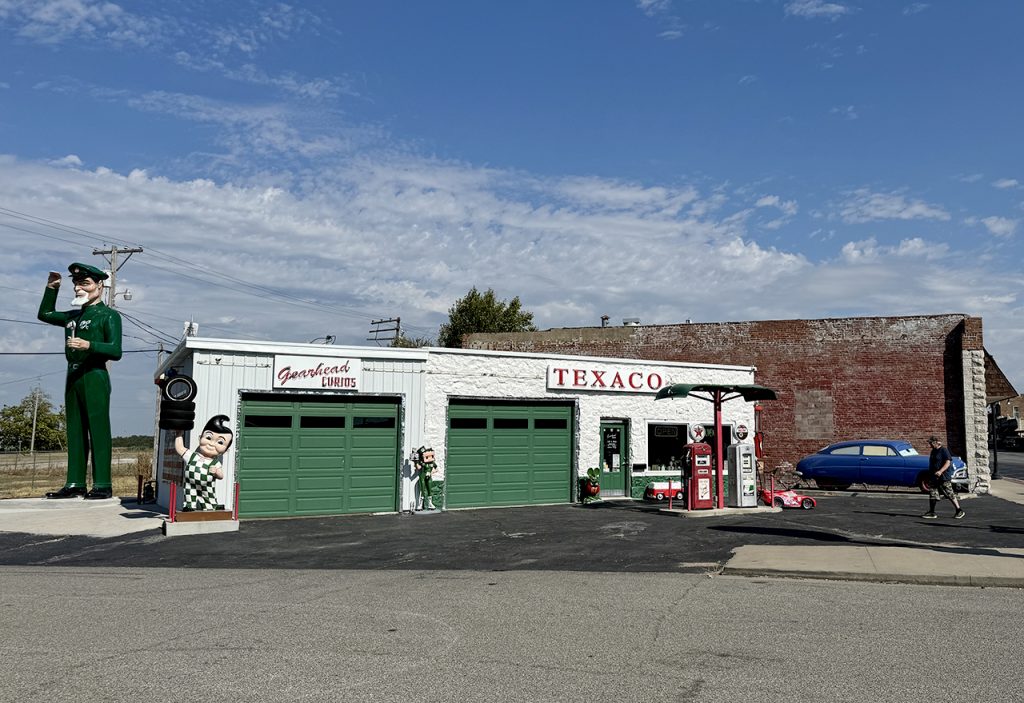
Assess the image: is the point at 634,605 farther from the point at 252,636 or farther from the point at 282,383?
the point at 282,383

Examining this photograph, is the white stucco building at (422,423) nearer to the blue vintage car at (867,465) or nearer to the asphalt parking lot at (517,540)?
the asphalt parking lot at (517,540)

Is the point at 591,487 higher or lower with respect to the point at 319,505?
higher

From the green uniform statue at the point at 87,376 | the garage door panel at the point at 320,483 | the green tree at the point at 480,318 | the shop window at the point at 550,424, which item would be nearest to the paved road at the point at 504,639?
the garage door panel at the point at 320,483

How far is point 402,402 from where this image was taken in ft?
66.5

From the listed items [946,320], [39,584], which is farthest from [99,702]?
[946,320]

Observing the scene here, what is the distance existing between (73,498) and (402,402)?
860 centimetres

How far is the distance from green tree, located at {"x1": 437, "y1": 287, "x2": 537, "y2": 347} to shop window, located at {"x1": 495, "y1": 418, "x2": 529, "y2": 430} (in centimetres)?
4180

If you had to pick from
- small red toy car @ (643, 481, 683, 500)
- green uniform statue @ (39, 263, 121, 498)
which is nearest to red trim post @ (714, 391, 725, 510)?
small red toy car @ (643, 481, 683, 500)

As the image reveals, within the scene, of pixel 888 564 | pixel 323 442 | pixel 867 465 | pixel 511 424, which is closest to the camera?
pixel 888 564

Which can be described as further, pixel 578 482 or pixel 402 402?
pixel 578 482

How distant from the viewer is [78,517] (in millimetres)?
18188

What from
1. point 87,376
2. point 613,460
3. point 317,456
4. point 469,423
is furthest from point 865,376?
point 87,376

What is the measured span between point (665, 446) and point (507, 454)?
526 cm

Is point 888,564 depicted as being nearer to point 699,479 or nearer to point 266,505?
point 699,479
